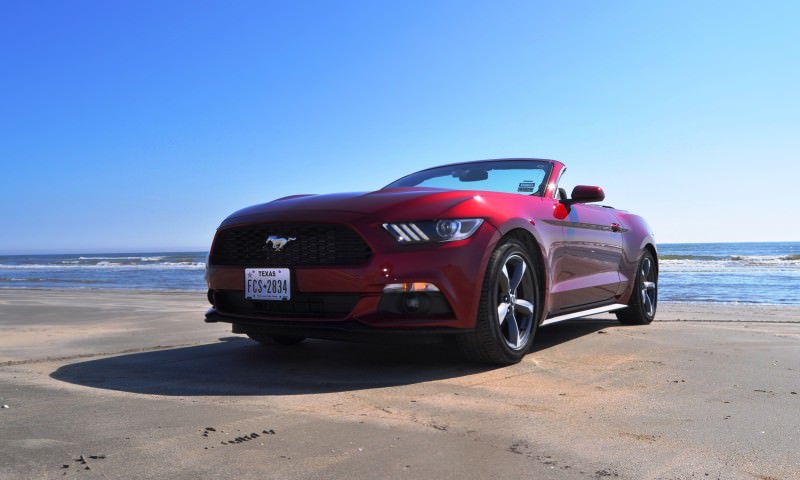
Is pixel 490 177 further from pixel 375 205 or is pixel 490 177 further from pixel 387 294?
pixel 387 294

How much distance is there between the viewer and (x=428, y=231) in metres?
3.14

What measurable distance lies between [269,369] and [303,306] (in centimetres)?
42

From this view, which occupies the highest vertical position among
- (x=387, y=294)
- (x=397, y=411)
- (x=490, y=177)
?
(x=490, y=177)

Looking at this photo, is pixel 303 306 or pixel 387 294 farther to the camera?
pixel 303 306

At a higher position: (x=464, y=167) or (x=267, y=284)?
(x=464, y=167)

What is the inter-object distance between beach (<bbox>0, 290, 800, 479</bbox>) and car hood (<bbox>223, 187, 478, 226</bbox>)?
0.83 metres

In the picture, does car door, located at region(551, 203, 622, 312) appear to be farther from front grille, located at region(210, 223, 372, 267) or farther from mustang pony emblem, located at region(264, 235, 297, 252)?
mustang pony emblem, located at region(264, 235, 297, 252)

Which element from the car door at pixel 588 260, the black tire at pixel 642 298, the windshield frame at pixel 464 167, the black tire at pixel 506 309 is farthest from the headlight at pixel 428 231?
the black tire at pixel 642 298

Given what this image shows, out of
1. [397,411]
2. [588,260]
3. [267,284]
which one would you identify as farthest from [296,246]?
[588,260]

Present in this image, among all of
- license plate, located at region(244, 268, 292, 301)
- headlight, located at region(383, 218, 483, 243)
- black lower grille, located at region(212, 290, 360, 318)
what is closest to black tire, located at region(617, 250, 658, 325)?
headlight, located at region(383, 218, 483, 243)

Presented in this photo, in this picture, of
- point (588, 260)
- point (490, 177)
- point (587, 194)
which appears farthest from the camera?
point (490, 177)

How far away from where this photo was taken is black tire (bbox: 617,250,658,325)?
555 centimetres

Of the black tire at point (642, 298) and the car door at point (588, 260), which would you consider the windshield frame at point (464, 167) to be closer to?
the car door at point (588, 260)

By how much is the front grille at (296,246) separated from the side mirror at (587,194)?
73.4 inches
